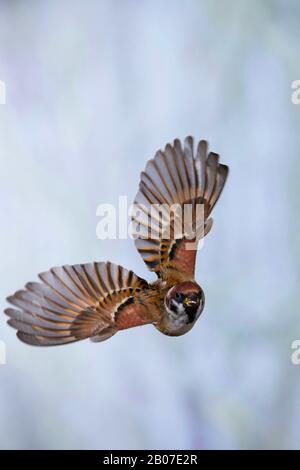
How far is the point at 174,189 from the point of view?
11.9 ft

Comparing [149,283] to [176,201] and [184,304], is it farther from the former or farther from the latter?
[176,201]

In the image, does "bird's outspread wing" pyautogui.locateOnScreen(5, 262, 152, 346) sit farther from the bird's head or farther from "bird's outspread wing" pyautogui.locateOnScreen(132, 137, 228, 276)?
"bird's outspread wing" pyautogui.locateOnScreen(132, 137, 228, 276)

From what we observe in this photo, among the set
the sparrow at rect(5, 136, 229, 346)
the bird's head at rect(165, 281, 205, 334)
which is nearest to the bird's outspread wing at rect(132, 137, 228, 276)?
the sparrow at rect(5, 136, 229, 346)

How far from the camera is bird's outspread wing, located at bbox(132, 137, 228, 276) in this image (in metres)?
3.58

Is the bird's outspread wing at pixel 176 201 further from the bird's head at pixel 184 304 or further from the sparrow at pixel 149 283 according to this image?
the bird's head at pixel 184 304

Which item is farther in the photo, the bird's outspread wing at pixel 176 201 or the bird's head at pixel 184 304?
the bird's outspread wing at pixel 176 201

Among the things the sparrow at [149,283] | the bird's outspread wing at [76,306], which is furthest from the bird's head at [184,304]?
the bird's outspread wing at [76,306]

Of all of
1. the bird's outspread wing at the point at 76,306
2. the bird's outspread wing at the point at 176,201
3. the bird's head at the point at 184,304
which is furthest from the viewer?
the bird's outspread wing at the point at 176,201

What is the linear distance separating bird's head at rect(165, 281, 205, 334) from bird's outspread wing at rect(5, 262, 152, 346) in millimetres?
101

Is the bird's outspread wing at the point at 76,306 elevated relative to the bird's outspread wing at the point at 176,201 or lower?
lower

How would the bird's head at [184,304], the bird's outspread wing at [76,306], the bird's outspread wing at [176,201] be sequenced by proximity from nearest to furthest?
1. the bird's outspread wing at [76,306]
2. the bird's head at [184,304]
3. the bird's outspread wing at [176,201]

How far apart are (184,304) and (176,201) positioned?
0.51m

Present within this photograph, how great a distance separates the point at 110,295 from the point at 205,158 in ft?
2.29

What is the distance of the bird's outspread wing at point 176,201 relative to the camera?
141 inches
